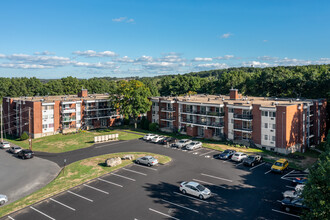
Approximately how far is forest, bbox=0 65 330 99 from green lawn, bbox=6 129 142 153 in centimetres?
1589

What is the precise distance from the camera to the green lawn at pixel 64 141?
54.0 m

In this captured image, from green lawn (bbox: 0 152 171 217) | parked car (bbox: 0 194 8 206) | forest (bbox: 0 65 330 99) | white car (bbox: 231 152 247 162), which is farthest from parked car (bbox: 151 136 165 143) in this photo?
parked car (bbox: 0 194 8 206)

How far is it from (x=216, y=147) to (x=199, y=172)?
580 inches

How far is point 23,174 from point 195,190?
27.4 meters

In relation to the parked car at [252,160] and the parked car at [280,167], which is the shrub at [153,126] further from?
the parked car at [280,167]

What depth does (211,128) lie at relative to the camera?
59531 millimetres

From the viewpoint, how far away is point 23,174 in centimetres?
3894

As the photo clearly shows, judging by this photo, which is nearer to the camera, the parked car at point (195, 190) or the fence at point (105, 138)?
the parked car at point (195, 190)

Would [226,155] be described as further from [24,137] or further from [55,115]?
[24,137]

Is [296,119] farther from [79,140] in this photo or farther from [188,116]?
[79,140]

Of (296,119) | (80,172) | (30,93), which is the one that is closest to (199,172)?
(80,172)

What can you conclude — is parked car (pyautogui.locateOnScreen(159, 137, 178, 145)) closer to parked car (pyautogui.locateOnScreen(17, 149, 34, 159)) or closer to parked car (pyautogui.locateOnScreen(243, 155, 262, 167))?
parked car (pyautogui.locateOnScreen(243, 155, 262, 167))

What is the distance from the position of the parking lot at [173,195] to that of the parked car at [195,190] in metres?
0.58

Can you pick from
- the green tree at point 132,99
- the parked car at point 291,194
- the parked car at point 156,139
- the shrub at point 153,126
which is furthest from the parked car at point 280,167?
the green tree at point 132,99
